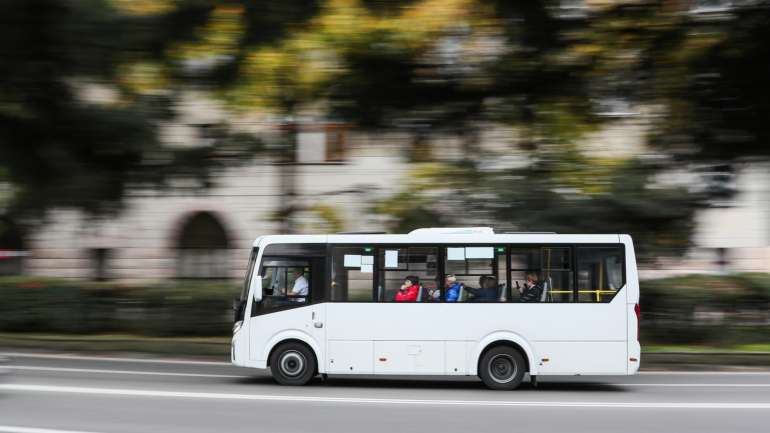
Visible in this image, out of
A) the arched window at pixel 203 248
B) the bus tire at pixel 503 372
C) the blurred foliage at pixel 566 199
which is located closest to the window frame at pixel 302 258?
the bus tire at pixel 503 372

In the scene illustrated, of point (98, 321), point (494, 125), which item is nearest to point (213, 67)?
point (494, 125)

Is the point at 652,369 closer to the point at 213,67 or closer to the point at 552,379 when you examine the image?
the point at 552,379

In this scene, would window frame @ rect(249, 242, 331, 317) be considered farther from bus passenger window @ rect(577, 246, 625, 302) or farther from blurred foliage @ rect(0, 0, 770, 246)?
bus passenger window @ rect(577, 246, 625, 302)

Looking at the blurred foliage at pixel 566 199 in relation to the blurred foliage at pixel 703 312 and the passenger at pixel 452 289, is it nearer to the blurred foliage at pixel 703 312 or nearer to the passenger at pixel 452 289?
the blurred foliage at pixel 703 312

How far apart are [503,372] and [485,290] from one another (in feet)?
4.05

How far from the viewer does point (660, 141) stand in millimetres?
15953

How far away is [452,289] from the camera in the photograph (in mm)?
A: 13094

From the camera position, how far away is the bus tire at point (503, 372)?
12961 mm

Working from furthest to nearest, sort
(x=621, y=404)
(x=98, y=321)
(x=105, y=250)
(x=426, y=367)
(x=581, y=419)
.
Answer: (x=105, y=250)
(x=98, y=321)
(x=426, y=367)
(x=621, y=404)
(x=581, y=419)

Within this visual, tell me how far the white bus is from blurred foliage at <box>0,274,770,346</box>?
575 centimetres

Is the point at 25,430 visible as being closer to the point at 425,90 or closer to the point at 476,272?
the point at 476,272

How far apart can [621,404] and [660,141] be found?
6.11 meters

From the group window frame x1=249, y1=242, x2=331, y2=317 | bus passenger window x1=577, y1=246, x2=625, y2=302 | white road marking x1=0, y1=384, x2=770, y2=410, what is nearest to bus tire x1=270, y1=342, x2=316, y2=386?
window frame x1=249, y1=242, x2=331, y2=317

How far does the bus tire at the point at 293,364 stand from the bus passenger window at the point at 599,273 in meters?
4.12
